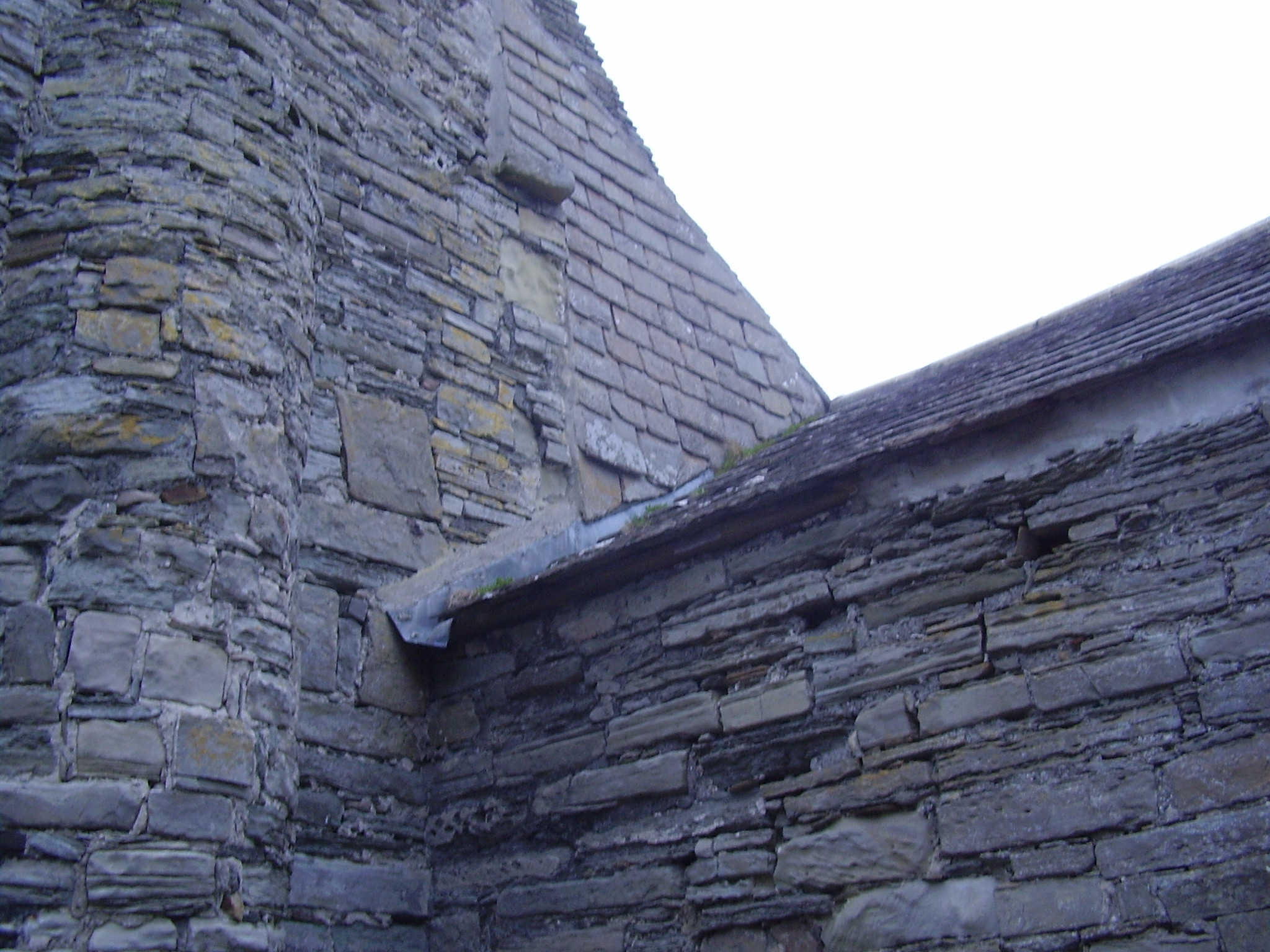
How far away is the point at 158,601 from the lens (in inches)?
142

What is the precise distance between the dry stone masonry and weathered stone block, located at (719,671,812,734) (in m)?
0.01

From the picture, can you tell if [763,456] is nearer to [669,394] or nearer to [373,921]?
[669,394]

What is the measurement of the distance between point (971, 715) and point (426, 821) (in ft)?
6.84

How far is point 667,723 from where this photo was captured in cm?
401

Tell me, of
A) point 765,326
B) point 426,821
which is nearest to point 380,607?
point 426,821

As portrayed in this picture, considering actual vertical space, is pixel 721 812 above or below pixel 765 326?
below

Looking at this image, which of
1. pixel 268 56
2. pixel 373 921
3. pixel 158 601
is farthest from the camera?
pixel 268 56

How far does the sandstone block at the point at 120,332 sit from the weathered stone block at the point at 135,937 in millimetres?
1778

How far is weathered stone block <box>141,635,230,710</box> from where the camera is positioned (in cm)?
349

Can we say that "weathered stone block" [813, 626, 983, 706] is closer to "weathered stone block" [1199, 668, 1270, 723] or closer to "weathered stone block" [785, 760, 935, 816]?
"weathered stone block" [785, 760, 935, 816]

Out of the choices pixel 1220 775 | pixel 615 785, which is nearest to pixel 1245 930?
pixel 1220 775

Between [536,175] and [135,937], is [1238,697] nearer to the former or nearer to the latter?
[135,937]

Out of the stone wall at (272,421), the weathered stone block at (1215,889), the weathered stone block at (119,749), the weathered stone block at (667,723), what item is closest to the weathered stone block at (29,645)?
the stone wall at (272,421)

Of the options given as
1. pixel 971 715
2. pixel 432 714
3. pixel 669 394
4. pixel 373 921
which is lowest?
pixel 373 921
